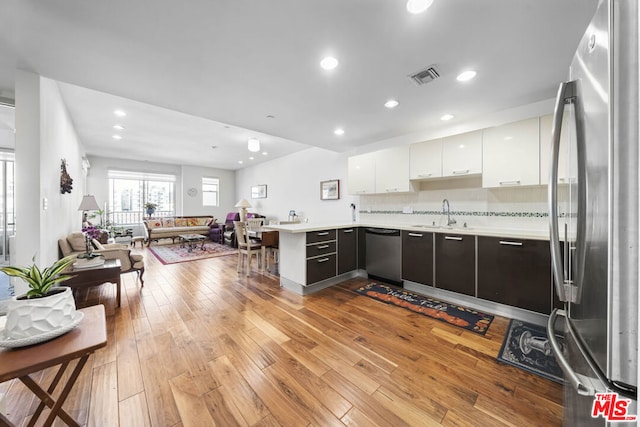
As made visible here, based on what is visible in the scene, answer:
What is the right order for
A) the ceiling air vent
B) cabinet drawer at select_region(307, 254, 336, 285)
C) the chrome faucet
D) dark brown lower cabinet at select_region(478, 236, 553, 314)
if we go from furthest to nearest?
the chrome faucet
cabinet drawer at select_region(307, 254, 336, 285)
dark brown lower cabinet at select_region(478, 236, 553, 314)
the ceiling air vent

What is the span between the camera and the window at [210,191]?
889 cm

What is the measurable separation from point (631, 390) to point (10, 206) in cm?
768

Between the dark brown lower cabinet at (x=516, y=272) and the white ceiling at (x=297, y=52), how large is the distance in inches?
62.7

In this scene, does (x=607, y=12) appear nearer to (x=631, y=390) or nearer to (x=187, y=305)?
(x=631, y=390)

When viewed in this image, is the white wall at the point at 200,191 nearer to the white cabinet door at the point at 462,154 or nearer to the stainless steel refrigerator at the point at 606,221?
the white cabinet door at the point at 462,154

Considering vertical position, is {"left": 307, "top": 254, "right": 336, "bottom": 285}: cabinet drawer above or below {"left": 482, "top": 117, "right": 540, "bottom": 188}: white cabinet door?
below

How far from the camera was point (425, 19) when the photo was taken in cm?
147

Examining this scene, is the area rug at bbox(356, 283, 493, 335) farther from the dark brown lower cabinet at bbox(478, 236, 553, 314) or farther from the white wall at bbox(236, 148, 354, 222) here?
the white wall at bbox(236, 148, 354, 222)

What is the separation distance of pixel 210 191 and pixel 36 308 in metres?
8.82

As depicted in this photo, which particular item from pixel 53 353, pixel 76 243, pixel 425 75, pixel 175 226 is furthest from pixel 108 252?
pixel 175 226

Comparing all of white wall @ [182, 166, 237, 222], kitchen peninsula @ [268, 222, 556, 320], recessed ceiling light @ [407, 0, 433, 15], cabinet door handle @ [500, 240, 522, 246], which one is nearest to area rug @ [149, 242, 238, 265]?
white wall @ [182, 166, 237, 222]

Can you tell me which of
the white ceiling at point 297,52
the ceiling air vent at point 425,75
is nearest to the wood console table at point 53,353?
the white ceiling at point 297,52

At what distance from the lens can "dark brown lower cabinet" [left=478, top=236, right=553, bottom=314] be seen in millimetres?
2207

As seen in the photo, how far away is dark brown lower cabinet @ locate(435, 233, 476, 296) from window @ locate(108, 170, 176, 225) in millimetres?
8849
